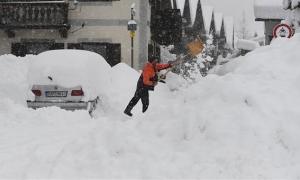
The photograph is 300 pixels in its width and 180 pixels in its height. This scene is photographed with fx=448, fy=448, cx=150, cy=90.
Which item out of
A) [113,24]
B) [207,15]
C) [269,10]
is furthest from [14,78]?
[207,15]

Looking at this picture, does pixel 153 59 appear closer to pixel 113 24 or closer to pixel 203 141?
pixel 203 141

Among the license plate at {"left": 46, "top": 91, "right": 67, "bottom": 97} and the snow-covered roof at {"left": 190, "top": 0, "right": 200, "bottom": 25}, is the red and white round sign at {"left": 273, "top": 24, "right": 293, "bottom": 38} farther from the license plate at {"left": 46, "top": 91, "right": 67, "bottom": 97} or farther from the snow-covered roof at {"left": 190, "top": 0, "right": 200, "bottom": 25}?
the snow-covered roof at {"left": 190, "top": 0, "right": 200, "bottom": 25}

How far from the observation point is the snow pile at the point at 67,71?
9.16 meters

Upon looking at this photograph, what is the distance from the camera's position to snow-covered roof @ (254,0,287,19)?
24266 millimetres

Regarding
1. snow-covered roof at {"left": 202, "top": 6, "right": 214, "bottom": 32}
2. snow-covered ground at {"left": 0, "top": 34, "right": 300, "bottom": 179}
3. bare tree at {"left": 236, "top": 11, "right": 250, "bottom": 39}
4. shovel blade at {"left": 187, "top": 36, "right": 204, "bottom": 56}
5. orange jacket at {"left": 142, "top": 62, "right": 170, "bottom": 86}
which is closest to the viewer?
snow-covered ground at {"left": 0, "top": 34, "right": 300, "bottom": 179}

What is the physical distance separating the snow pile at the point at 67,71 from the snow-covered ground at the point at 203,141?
7.98 feet

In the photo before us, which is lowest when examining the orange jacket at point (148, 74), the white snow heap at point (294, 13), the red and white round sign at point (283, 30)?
the orange jacket at point (148, 74)

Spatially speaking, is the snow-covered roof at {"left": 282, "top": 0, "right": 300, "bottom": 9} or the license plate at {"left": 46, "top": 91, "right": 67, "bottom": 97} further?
the snow-covered roof at {"left": 282, "top": 0, "right": 300, "bottom": 9}

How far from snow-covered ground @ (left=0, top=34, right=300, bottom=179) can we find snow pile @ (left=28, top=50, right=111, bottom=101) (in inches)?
95.7

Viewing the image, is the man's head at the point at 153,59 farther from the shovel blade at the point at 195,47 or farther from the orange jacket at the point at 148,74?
the shovel blade at the point at 195,47

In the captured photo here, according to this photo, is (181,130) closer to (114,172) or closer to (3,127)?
(114,172)

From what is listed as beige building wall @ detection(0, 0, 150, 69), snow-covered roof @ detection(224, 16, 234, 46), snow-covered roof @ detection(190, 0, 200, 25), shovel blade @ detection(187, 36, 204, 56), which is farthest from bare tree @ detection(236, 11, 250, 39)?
shovel blade @ detection(187, 36, 204, 56)

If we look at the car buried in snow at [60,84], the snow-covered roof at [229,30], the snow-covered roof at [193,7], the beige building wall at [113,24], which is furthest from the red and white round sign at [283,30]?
the snow-covered roof at [229,30]

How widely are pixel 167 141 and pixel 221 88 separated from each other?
109cm
